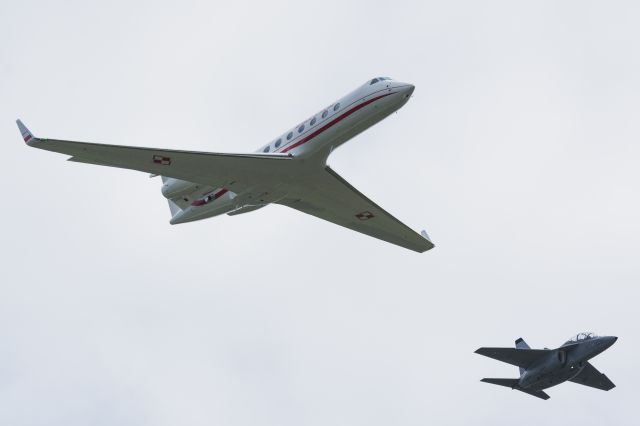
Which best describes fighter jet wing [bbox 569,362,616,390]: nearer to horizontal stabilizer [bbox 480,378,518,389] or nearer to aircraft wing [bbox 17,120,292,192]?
horizontal stabilizer [bbox 480,378,518,389]

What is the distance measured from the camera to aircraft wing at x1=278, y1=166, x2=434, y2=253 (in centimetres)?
4500

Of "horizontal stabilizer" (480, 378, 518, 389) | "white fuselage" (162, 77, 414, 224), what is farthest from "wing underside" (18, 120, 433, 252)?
"horizontal stabilizer" (480, 378, 518, 389)

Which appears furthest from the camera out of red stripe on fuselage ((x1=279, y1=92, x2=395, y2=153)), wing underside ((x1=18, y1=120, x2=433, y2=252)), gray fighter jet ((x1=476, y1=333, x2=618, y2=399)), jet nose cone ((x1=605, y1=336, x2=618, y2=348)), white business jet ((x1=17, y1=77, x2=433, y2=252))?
gray fighter jet ((x1=476, y1=333, x2=618, y2=399))

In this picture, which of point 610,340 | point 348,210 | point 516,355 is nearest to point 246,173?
point 348,210

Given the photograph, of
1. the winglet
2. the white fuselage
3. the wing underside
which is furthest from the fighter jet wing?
the winglet

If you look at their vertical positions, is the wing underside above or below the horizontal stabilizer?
above

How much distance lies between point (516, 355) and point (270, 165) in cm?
2924

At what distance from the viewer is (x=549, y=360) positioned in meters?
60.2

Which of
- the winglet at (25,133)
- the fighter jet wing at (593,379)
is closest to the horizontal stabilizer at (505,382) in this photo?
the fighter jet wing at (593,379)

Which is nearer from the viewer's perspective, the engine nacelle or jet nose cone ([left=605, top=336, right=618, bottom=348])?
the engine nacelle

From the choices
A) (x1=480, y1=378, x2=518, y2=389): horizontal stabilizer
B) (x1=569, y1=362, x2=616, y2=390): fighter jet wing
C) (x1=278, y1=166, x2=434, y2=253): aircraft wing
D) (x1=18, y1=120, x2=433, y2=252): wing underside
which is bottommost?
(x1=569, y1=362, x2=616, y2=390): fighter jet wing

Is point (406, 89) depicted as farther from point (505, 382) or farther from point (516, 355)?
point (505, 382)

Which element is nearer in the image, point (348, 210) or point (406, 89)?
point (406, 89)

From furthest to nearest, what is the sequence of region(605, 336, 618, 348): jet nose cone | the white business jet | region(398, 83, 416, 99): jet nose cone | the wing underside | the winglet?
1. region(605, 336, 618, 348): jet nose cone
2. the white business jet
3. region(398, 83, 416, 99): jet nose cone
4. the wing underside
5. the winglet
